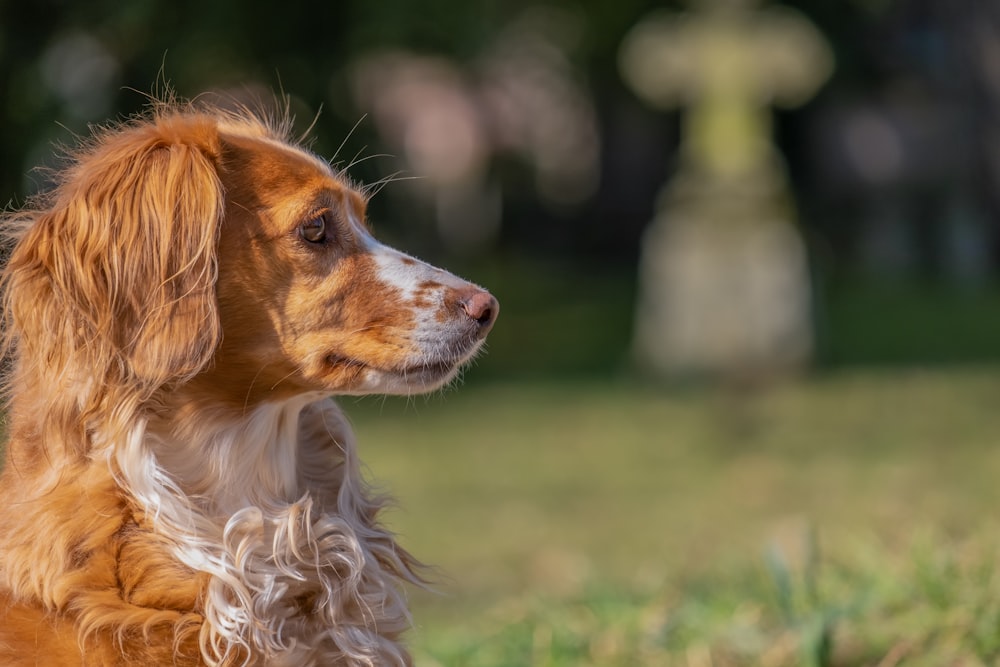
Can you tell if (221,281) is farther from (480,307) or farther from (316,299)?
(480,307)

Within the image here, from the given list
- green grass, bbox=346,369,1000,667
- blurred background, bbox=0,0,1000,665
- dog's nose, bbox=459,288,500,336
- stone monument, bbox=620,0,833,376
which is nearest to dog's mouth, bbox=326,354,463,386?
dog's nose, bbox=459,288,500,336

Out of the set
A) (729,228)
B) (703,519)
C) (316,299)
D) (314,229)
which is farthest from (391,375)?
(729,228)

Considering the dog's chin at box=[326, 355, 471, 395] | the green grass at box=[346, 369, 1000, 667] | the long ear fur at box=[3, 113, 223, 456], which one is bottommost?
the green grass at box=[346, 369, 1000, 667]

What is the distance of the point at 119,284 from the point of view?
3.15 m

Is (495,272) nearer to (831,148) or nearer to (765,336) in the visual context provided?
(831,148)

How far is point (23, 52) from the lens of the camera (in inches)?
508

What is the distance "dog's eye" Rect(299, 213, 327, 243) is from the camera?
11.2ft

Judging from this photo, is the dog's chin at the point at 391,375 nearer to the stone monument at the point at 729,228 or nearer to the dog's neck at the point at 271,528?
the dog's neck at the point at 271,528

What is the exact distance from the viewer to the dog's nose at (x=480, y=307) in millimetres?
3488

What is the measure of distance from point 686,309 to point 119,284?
1153 centimetres

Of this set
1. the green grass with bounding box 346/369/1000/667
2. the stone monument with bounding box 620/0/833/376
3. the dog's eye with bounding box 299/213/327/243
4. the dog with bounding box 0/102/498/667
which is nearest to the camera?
the dog with bounding box 0/102/498/667

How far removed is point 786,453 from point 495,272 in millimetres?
15042

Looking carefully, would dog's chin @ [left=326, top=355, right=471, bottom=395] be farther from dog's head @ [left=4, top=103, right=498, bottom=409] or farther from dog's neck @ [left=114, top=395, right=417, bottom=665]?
dog's neck @ [left=114, top=395, right=417, bottom=665]

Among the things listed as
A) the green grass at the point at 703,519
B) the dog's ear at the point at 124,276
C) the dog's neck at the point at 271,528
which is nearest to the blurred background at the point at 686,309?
the green grass at the point at 703,519
